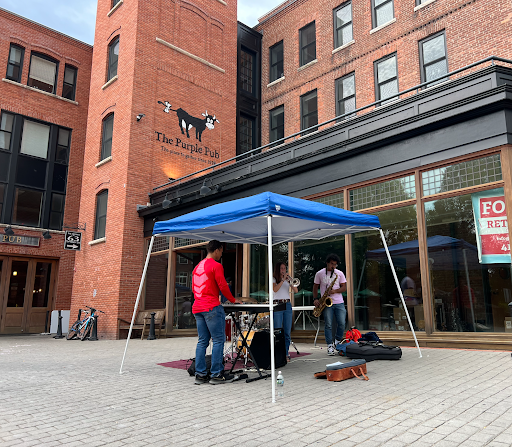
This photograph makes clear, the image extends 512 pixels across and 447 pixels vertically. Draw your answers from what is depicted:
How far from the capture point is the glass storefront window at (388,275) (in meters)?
9.11

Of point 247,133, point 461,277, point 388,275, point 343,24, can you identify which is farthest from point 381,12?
point 461,277

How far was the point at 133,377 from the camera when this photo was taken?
21.8ft

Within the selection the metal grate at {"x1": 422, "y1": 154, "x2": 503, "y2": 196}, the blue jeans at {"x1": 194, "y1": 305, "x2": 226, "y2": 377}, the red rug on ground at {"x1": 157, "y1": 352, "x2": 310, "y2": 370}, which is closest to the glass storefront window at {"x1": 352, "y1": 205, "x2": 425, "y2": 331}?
the metal grate at {"x1": 422, "y1": 154, "x2": 503, "y2": 196}

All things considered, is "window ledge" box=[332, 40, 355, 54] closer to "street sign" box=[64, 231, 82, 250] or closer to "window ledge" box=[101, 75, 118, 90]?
"window ledge" box=[101, 75, 118, 90]

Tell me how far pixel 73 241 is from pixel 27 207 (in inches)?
201

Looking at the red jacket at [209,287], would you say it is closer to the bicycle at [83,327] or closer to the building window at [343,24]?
the bicycle at [83,327]

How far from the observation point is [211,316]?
6.12m

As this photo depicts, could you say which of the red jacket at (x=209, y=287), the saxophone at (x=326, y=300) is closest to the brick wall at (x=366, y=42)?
the saxophone at (x=326, y=300)

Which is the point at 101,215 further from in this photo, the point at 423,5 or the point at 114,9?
the point at 423,5

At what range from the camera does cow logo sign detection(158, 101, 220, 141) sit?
18.0 metres

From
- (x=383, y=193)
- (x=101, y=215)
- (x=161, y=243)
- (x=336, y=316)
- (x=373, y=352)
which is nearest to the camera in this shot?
(x=373, y=352)

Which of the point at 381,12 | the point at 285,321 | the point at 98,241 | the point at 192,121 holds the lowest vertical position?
the point at 285,321

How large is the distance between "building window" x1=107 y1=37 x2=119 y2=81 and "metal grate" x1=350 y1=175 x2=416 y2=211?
43.7 feet

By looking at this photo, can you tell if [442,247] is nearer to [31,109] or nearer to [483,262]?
[483,262]
